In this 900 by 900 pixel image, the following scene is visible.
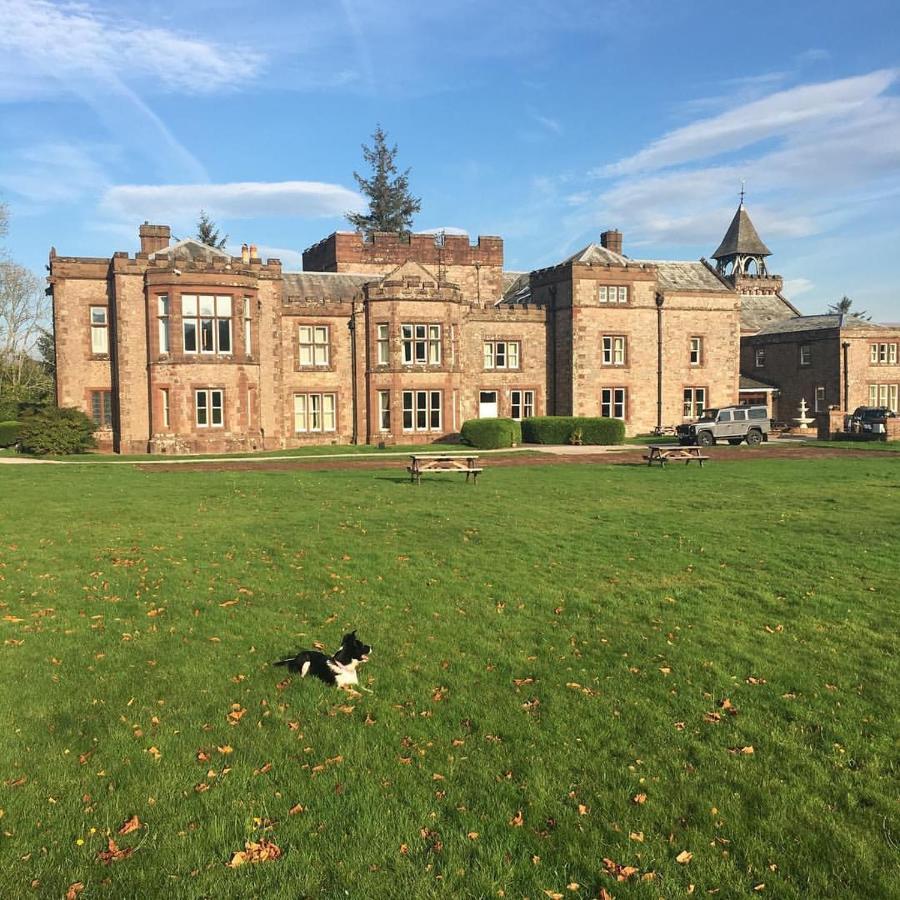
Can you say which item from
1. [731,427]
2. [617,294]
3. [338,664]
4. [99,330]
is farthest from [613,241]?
[338,664]

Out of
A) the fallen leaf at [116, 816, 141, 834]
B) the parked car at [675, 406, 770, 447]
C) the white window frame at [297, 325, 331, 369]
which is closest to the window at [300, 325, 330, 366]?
the white window frame at [297, 325, 331, 369]

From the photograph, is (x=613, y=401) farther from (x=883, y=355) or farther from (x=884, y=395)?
(x=884, y=395)

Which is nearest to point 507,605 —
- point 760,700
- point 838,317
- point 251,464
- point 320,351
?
point 760,700

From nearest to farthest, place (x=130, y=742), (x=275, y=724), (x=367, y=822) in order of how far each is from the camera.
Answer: (x=367, y=822), (x=130, y=742), (x=275, y=724)

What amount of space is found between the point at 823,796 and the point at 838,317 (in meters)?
52.1

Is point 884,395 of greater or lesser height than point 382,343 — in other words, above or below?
below

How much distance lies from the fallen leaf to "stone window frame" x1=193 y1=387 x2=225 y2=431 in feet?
102

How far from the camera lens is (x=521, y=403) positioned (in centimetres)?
4341

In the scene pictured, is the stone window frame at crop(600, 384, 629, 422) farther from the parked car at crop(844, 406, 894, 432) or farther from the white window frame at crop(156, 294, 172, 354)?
the white window frame at crop(156, 294, 172, 354)

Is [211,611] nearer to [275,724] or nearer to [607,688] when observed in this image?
[275,724]

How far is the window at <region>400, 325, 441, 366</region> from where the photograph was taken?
127 feet

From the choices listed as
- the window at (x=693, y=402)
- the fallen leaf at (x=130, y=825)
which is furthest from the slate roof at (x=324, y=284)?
the fallen leaf at (x=130, y=825)

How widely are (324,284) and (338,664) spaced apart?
37.3 meters

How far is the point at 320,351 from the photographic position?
39375 mm
